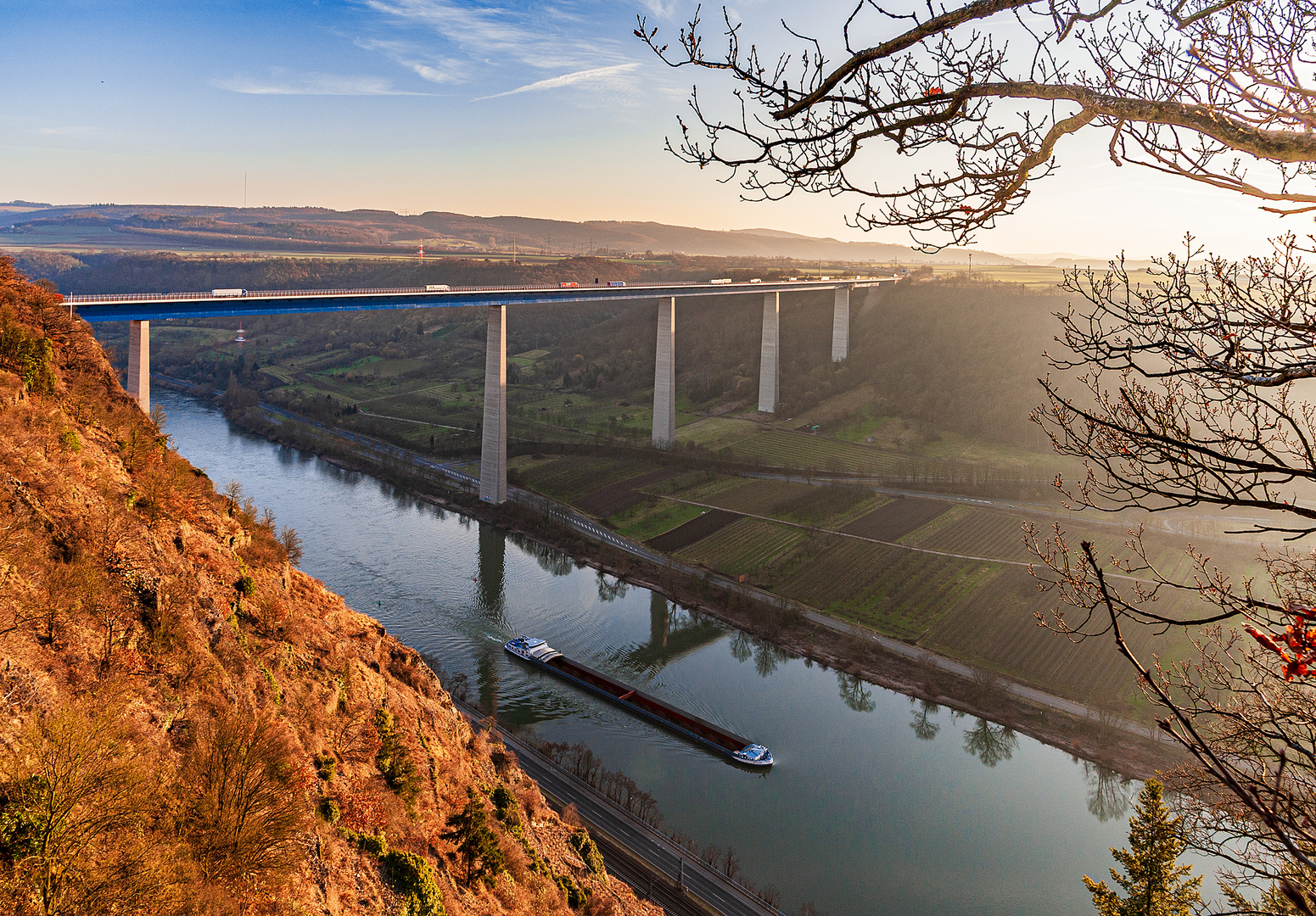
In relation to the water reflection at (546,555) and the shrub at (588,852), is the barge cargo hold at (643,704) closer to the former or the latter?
the water reflection at (546,555)

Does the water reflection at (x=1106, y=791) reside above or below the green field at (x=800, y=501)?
below

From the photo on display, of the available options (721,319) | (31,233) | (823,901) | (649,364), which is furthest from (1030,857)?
(31,233)

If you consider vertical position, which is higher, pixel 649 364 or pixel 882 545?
pixel 649 364

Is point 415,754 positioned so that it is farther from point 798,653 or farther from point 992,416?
point 992,416

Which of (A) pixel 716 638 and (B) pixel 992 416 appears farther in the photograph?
(B) pixel 992 416

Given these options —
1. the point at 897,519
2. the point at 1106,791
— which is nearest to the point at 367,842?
the point at 1106,791

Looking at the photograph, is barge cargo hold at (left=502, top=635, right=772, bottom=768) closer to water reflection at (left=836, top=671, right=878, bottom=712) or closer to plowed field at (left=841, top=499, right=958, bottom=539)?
water reflection at (left=836, top=671, right=878, bottom=712)

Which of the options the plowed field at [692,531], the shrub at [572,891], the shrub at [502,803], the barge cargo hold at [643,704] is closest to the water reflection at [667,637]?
the barge cargo hold at [643,704]
